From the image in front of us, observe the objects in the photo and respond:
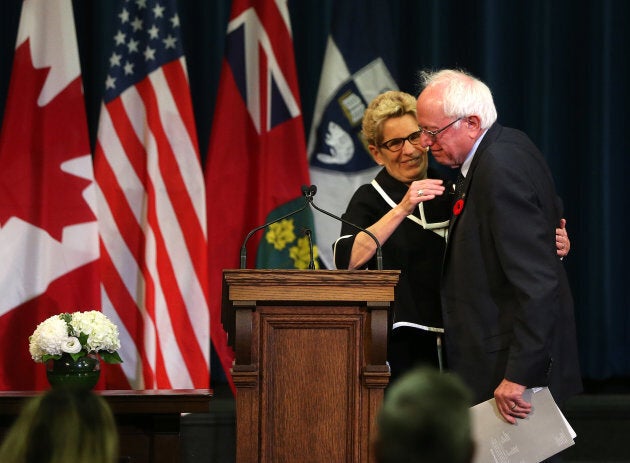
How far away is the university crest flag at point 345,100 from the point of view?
17.3 ft

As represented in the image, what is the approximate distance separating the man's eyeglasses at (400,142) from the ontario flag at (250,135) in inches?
59.8

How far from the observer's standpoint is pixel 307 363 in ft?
9.57

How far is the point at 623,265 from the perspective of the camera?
5.79m

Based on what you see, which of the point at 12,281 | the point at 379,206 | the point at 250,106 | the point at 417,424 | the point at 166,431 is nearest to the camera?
the point at 417,424

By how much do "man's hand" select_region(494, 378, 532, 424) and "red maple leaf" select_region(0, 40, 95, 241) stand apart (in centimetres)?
267

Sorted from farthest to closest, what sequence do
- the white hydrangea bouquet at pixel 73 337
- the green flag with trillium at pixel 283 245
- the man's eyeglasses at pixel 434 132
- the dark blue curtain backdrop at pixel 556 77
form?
the dark blue curtain backdrop at pixel 556 77, the green flag with trillium at pixel 283 245, the white hydrangea bouquet at pixel 73 337, the man's eyeglasses at pixel 434 132

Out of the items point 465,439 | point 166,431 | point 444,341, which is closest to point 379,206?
point 444,341

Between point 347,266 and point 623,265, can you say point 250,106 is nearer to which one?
point 347,266

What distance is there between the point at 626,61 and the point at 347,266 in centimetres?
313

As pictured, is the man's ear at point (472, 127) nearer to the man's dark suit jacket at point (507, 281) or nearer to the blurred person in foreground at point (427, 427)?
the man's dark suit jacket at point (507, 281)

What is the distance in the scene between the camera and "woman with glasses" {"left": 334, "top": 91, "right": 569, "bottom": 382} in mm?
3367

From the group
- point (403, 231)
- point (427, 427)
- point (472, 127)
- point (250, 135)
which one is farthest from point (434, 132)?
point (250, 135)

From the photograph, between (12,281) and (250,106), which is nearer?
(12,281)

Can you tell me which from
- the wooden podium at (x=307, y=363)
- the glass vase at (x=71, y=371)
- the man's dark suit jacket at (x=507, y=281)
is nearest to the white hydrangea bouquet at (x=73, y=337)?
the glass vase at (x=71, y=371)
